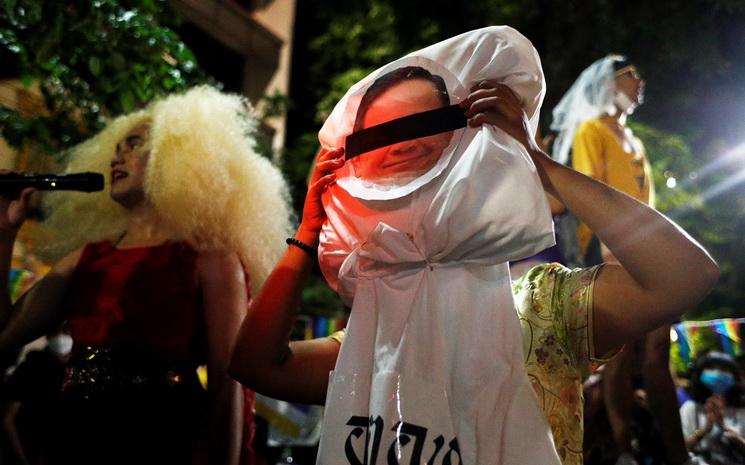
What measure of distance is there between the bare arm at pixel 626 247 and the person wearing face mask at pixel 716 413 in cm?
246

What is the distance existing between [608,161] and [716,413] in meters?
1.56

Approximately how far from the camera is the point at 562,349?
1688 millimetres

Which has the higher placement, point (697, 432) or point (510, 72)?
point (510, 72)

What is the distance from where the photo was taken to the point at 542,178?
164 cm

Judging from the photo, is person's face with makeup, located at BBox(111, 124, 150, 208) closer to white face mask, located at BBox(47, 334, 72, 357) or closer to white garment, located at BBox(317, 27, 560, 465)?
white garment, located at BBox(317, 27, 560, 465)

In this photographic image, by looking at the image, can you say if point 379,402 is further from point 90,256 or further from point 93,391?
point 90,256

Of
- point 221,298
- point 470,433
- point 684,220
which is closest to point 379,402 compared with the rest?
point 470,433

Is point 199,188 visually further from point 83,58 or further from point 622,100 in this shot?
point 622,100

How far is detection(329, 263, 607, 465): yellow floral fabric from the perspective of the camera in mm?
1616

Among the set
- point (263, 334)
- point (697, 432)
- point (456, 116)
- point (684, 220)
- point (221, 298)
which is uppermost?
point (684, 220)

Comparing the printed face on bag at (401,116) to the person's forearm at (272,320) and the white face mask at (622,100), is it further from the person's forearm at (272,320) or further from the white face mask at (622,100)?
the white face mask at (622,100)

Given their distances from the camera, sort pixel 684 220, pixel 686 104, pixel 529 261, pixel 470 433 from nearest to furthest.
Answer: pixel 470 433
pixel 529 261
pixel 686 104
pixel 684 220

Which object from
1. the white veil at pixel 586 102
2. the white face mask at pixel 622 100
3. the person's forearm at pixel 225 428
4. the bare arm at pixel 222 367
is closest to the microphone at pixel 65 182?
the bare arm at pixel 222 367

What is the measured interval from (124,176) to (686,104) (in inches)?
466
